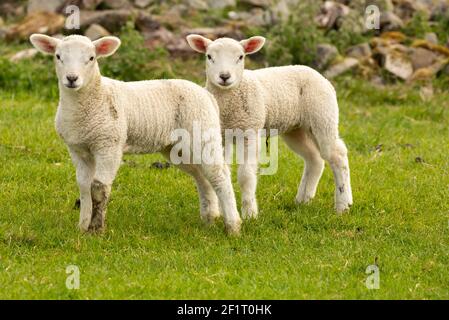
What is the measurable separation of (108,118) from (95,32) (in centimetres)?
640

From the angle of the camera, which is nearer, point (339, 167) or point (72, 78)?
point (72, 78)

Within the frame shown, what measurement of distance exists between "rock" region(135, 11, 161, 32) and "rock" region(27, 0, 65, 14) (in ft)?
4.70

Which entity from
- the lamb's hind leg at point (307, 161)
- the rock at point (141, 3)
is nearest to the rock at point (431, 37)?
the rock at point (141, 3)

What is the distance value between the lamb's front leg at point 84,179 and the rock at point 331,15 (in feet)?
25.8

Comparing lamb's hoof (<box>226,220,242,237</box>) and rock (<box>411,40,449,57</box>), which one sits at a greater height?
rock (<box>411,40,449,57</box>)

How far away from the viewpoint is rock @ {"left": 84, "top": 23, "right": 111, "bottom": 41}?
1318 centimetres

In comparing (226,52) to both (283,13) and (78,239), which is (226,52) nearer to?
(78,239)

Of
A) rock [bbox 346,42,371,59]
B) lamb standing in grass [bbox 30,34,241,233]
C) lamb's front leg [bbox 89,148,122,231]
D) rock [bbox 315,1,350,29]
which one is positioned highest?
rock [bbox 315,1,350,29]

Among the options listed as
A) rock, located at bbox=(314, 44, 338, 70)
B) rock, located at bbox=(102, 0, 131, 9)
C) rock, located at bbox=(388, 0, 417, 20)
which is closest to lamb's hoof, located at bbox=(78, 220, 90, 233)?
rock, located at bbox=(314, 44, 338, 70)

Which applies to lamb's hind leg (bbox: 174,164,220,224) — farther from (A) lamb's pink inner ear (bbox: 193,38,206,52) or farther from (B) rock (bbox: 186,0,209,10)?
(B) rock (bbox: 186,0,209,10)

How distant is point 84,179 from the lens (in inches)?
289

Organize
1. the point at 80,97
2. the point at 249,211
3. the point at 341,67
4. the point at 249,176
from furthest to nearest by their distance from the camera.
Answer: the point at 341,67
the point at 249,211
the point at 249,176
the point at 80,97

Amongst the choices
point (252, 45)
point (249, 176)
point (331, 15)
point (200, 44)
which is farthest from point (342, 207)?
point (331, 15)

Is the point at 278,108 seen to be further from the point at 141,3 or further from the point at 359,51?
the point at 141,3
